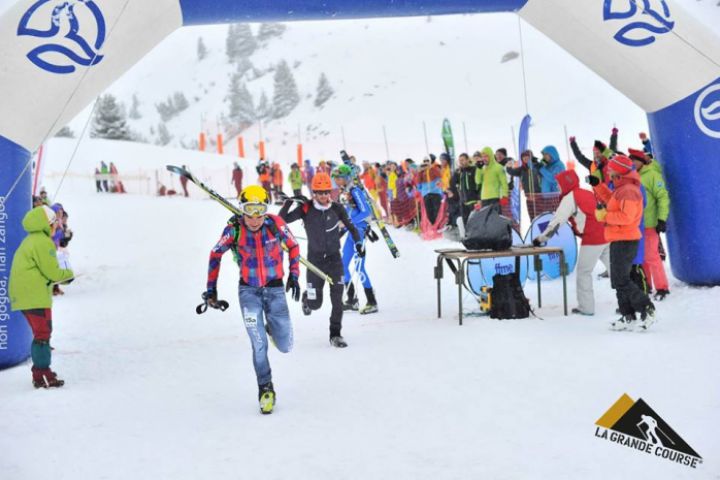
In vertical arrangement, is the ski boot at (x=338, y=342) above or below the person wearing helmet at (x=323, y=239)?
below

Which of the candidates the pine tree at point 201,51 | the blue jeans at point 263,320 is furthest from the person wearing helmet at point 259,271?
the pine tree at point 201,51

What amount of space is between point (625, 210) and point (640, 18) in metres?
2.48

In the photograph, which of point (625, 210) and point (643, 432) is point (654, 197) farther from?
point (643, 432)

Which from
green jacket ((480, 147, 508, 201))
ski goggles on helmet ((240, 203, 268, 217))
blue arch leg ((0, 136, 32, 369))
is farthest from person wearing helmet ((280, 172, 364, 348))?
green jacket ((480, 147, 508, 201))

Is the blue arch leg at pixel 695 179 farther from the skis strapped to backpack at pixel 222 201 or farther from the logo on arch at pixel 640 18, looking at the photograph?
the skis strapped to backpack at pixel 222 201

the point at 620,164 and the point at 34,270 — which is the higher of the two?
the point at 620,164

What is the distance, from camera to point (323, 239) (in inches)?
279

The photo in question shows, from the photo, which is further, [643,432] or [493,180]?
[493,180]

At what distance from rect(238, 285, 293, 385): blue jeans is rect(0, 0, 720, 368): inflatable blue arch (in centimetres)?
282

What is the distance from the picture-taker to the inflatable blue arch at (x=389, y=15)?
6.46 metres

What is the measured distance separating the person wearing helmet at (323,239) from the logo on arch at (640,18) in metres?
3.63

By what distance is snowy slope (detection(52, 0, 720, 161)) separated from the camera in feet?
170

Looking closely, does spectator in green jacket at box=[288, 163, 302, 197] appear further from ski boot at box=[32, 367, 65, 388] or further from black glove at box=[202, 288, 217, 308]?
black glove at box=[202, 288, 217, 308]

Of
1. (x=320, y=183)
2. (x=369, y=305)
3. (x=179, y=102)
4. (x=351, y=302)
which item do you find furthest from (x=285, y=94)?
(x=320, y=183)
